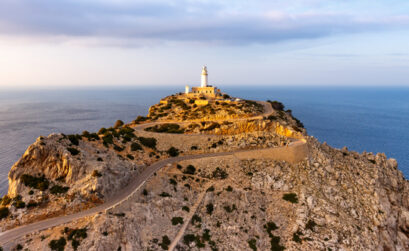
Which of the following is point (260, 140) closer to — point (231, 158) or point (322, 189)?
point (231, 158)

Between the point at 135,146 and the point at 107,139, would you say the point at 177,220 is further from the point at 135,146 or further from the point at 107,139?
the point at 107,139

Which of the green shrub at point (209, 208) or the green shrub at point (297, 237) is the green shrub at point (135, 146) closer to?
the green shrub at point (209, 208)

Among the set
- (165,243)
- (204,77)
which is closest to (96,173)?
(165,243)

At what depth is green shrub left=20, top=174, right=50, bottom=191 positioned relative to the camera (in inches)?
1044

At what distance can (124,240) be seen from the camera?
23.1 metres

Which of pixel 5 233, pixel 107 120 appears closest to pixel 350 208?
pixel 5 233

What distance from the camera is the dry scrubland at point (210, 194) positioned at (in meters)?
24.7

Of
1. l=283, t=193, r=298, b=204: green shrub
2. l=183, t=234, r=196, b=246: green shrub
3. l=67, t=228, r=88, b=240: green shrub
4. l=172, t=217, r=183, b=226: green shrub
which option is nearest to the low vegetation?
l=283, t=193, r=298, b=204: green shrub

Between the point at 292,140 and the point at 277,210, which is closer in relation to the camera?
the point at 277,210

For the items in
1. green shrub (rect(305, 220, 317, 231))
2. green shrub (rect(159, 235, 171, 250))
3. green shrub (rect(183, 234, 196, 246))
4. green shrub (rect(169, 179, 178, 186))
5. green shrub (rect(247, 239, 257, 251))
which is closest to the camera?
green shrub (rect(159, 235, 171, 250))

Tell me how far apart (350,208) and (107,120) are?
362 feet

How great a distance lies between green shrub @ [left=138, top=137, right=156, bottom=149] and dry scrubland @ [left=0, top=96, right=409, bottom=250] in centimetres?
18

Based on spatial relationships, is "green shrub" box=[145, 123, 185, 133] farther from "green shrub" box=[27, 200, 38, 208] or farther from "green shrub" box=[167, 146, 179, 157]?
"green shrub" box=[27, 200, 38, 208]

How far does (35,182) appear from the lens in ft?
88.8
